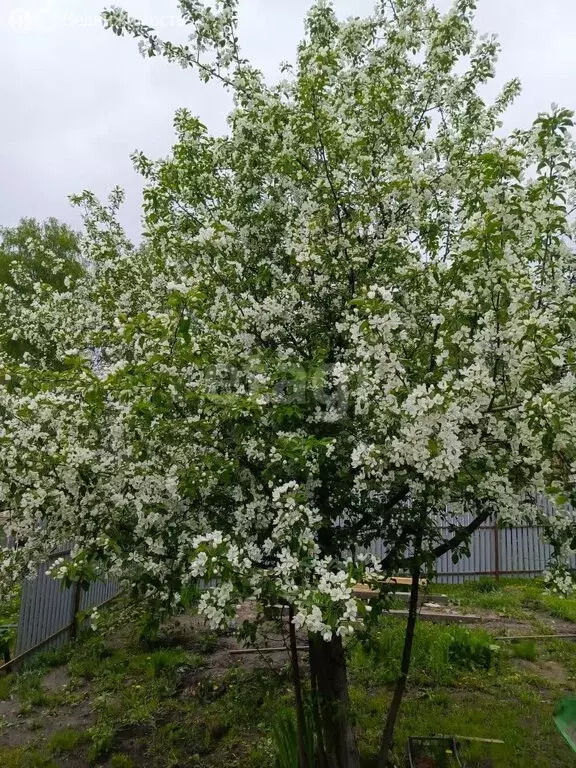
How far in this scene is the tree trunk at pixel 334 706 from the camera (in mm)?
4691

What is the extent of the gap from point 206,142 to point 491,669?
603 cm

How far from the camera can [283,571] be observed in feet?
10.9

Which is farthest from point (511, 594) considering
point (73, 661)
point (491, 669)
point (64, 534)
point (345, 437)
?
point (64, 534)

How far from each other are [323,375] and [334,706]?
2.54m

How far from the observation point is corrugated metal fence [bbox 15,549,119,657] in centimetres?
779

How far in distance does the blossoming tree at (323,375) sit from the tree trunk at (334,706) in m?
0.02

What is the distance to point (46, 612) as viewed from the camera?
27.0 ft

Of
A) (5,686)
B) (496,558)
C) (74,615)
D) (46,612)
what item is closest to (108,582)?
(74,615)

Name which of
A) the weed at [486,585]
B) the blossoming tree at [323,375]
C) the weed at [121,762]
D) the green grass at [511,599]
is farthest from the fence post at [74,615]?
the weed at [486,585]

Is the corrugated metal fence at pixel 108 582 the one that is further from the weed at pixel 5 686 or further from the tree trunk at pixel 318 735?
the tree trunk at pixel 318 735

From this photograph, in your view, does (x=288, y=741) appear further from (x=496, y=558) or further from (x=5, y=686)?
(x=496, y=558)

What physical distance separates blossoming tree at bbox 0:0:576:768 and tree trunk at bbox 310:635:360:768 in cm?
2

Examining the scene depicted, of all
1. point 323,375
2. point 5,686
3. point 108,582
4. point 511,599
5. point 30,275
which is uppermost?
point 30,275

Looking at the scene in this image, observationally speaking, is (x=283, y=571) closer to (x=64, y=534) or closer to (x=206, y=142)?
(x=64, y=534)
